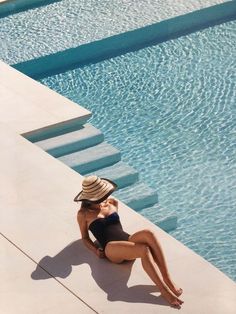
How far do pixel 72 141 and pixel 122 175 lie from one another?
2.73ft

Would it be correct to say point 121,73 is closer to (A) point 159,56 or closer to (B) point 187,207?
(A) point 159,56

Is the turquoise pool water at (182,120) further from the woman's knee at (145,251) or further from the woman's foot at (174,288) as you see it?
the woman's knee at (145,251)

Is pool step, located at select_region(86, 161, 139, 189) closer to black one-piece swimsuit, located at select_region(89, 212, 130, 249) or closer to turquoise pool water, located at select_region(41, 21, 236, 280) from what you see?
turquoise pool water, located at select_region(41, 21, 236, 280)

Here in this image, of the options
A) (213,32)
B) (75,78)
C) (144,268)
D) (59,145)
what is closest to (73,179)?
→ (59,145)

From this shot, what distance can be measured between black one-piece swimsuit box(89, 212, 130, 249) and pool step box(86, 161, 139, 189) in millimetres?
2147

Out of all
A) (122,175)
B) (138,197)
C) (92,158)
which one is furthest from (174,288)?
(92,158)

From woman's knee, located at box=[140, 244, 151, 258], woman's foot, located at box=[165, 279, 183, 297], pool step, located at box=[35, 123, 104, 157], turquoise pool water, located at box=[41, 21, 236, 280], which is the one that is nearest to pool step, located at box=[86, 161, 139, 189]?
turquoise pool water, located at box=[41, 21, 236, 280]

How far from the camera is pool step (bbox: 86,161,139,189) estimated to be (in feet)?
33.8

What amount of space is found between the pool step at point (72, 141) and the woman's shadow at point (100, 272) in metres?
2.43

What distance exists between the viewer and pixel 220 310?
749 centimetres

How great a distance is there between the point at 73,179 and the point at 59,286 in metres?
1.83

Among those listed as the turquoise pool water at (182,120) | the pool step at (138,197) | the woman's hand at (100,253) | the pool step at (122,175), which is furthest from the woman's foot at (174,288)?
the pool step at (122,175)

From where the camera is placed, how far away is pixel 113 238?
798 centimetres

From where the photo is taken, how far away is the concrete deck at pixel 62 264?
7656 mm
